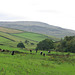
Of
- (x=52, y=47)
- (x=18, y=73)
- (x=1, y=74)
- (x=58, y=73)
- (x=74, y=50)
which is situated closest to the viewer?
(x=1, y=74)

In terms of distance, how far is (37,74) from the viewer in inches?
926

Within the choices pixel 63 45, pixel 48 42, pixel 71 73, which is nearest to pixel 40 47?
pixel 48 42

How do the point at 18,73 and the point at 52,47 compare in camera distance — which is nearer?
the point at 18,73

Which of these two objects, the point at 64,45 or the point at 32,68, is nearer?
the point at 32,68

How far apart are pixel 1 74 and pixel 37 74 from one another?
6.19 m

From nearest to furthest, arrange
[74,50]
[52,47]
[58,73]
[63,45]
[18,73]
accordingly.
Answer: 1. [18,73]
2. [58,73]
3. [74,50]
4. [63,45]
5. [52,47]

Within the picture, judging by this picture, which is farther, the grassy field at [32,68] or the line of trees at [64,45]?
the line of trees at [64,45]

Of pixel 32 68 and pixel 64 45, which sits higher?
pixel 64 45

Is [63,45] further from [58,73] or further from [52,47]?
[58,73]

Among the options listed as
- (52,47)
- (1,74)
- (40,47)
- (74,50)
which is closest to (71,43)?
(74,50)

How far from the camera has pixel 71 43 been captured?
7050 cm

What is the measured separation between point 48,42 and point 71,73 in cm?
6091

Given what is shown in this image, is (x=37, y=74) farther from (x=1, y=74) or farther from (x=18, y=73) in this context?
(x=1, y=74)

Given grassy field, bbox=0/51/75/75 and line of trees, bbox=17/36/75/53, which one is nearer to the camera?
grassy field, bbox=0/51/75/75
